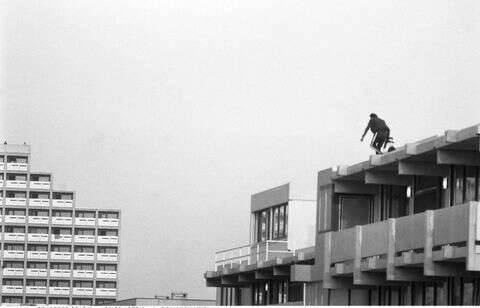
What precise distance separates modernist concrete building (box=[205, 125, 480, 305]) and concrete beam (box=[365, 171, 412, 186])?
0.04 metres

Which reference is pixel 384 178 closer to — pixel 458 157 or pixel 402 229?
pixel 402 229

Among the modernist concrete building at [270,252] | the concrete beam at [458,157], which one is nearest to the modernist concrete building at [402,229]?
the concrete beam at [458,157]

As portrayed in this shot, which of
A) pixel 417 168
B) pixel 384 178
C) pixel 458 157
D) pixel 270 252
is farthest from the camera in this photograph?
pixel 270 252

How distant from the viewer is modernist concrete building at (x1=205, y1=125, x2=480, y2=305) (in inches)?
1868

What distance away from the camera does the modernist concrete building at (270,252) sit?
239ft

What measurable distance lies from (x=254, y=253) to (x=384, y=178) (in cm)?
2219

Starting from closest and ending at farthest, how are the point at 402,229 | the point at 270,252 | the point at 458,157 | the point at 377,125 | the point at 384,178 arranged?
the point at 458,157 → the point at 402,229 → the point at 377,125 → the point at 384,178 → the point at 270,252

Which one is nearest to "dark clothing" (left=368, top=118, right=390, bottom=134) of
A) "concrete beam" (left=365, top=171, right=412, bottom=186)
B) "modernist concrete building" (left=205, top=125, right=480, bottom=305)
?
"modernist concrete building" (left=205, top=125, right=480, bottom=305)

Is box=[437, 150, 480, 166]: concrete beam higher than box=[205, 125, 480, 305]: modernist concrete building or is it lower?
higher

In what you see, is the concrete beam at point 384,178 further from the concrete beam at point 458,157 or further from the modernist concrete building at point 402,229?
the concrete beam at point 458,157

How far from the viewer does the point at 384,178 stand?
5762cm

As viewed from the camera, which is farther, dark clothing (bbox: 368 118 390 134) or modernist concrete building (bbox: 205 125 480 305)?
dark clothing (bbox: 368 118 390 134)

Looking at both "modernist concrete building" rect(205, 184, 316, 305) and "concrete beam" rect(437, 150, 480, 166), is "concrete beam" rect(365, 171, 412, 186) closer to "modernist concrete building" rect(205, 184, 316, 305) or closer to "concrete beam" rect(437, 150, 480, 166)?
"concrete beam" rect(437, 150, 480, 166)

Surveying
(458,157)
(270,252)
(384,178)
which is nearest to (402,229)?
(458,157)
